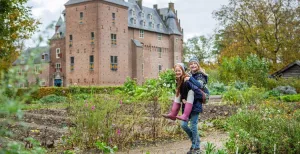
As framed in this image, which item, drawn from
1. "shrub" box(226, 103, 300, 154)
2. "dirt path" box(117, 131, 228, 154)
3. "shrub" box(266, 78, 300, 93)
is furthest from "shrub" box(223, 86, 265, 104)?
"shrub" box(266, 78, 300, 93)

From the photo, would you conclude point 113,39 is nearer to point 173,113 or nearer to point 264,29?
point 264,29

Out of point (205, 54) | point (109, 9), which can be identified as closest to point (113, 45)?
point (109, 9)

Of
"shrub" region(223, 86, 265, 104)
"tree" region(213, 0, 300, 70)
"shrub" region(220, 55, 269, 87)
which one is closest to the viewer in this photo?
"shrub" region(223, 86, 265, 104)

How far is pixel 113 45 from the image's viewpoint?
4353 cm

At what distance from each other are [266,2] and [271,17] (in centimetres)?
151

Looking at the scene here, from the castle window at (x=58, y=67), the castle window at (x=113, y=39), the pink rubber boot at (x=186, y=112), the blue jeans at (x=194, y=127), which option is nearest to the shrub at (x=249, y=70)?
the blue jeans at (x=194, y=127)

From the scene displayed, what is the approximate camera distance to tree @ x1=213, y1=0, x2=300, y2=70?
1421 inches

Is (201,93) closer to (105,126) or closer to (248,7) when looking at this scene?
(105,126)

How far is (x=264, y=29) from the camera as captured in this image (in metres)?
37.2

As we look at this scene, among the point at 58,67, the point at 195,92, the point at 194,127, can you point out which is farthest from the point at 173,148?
the point at 58,67

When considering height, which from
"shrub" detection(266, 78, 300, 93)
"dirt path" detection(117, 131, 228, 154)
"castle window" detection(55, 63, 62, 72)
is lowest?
"dirt path" detection(117, 131, 228, 154)

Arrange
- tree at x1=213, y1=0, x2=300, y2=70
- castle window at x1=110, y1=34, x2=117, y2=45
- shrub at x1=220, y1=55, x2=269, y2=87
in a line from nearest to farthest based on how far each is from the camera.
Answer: shrub at x1=220, y1=55, x2=269, y2=87 → tree at x1=213, y1=0, x2=300, y2=70 → castle window at x1=110, y1=34, x2=117, y2=45

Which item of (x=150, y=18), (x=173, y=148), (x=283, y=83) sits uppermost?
(x=150, y=18)

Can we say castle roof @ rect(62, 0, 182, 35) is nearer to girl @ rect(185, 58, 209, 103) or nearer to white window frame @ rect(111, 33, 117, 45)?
white window frame @ rect(111, 33, 117, 45)
